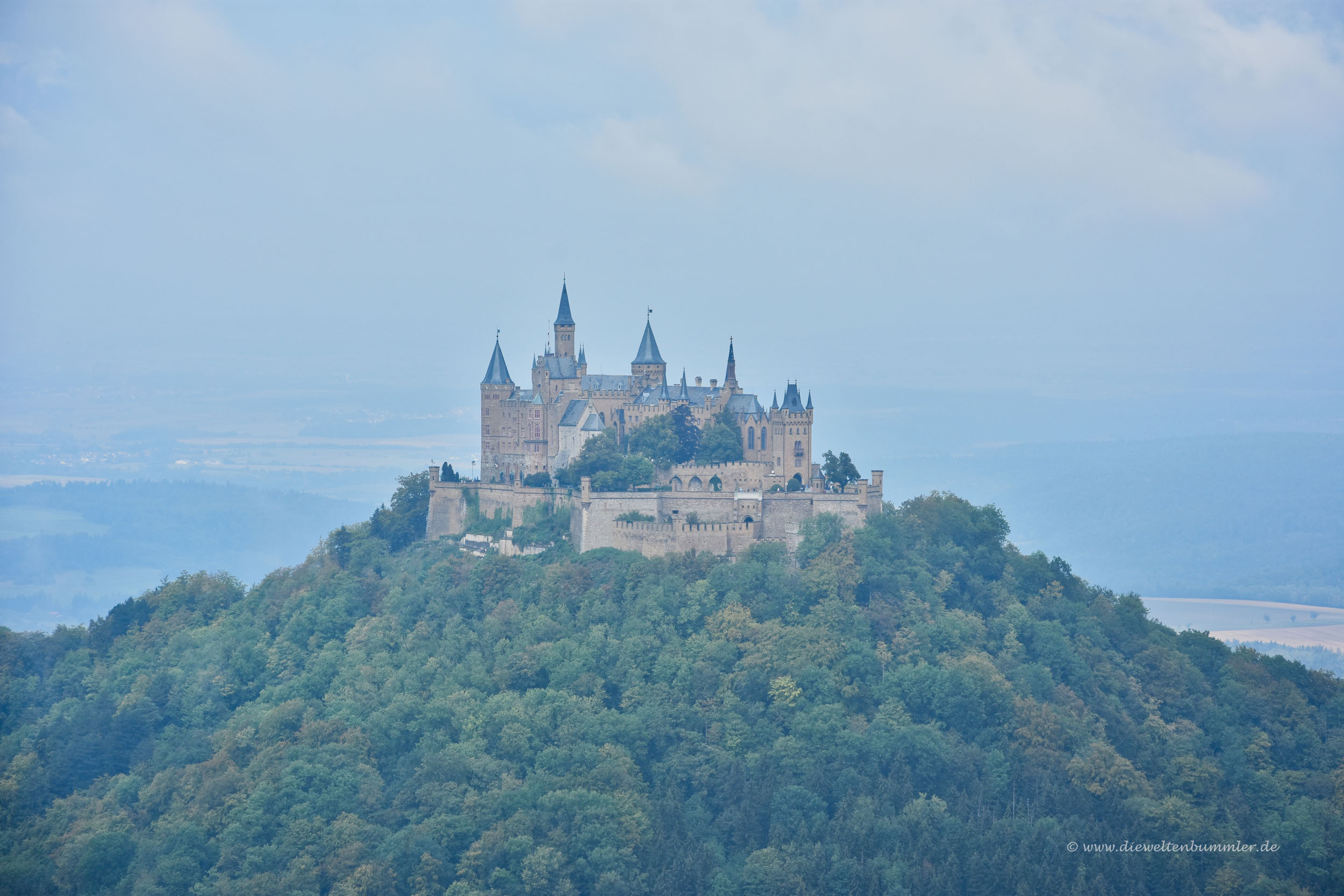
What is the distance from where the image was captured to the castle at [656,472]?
206 feet

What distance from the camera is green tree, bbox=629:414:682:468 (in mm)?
65750

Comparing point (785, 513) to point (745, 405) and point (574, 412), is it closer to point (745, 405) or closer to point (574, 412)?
point (745, 405)

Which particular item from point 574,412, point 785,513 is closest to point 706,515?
point 785,513

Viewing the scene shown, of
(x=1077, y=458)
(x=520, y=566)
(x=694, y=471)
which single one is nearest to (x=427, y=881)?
(x=520, y=566)

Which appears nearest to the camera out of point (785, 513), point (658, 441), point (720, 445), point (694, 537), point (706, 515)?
point (694, 537)

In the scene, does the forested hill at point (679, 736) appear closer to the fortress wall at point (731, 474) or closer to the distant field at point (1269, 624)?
the fortress wall at point (731, 474)

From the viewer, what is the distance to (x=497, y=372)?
231 feet

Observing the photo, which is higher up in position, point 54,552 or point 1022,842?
point 54,552

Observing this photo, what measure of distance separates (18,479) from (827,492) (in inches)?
2719

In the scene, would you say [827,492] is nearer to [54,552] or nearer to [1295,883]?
[1295,883]

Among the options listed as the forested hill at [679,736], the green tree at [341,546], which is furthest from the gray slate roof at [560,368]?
the green tree at [341,546]

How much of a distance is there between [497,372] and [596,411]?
550 cm

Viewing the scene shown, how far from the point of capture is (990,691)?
55656 mm

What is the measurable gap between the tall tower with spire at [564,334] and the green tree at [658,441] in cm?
638
